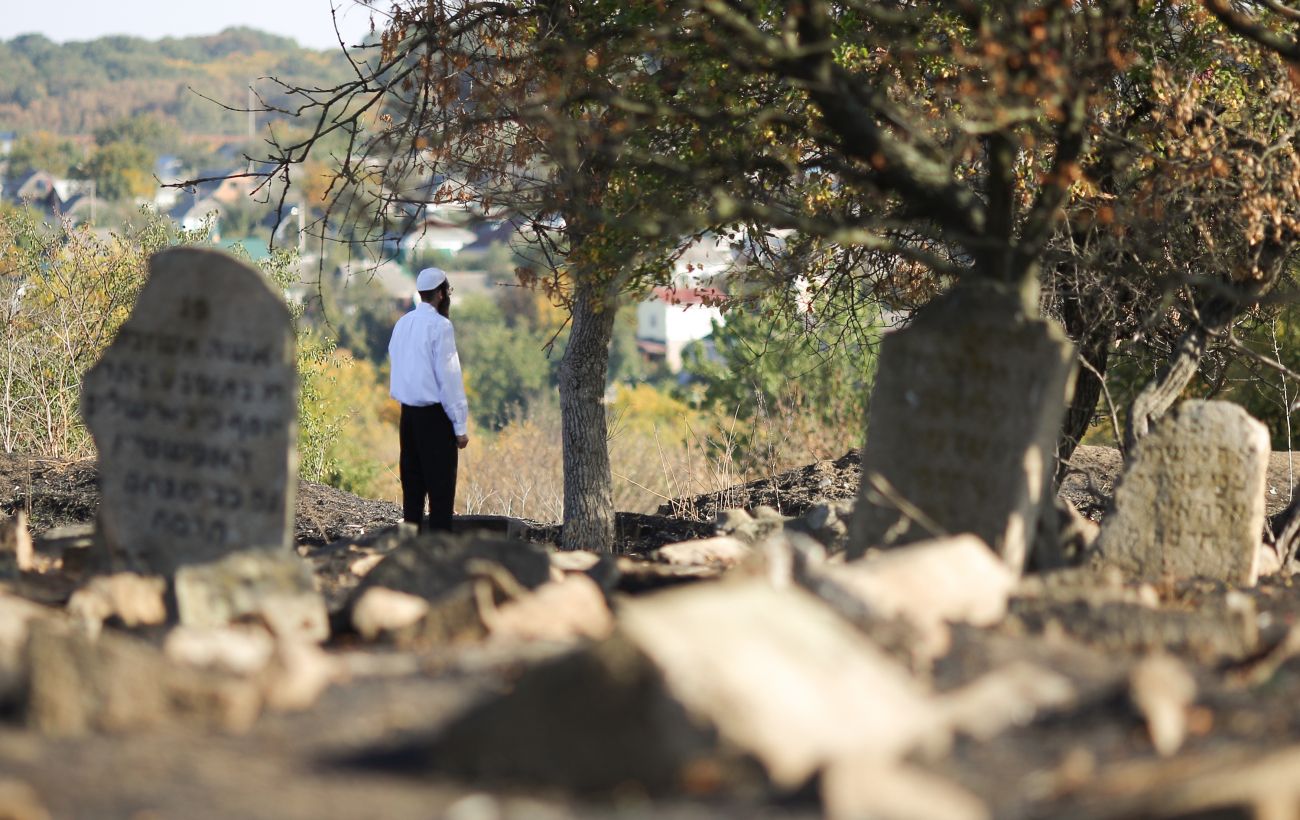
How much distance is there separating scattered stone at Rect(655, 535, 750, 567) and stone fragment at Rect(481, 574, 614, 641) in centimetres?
235

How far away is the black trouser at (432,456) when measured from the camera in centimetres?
915

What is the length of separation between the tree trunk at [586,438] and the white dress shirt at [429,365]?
6.91 feet

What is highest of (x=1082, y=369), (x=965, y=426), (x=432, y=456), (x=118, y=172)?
(x=118, y=172)

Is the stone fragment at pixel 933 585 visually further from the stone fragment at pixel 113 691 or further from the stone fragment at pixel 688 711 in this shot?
the stone fragment at pixel 113 691

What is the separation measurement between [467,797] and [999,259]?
4008 mm

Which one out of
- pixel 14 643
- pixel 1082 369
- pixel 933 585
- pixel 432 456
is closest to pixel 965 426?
pixel 933 585

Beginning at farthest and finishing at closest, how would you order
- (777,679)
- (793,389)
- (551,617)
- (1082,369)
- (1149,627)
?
Answer: (793,389)
(1082,369)
(551,617)
(1149,627)
(777,679)

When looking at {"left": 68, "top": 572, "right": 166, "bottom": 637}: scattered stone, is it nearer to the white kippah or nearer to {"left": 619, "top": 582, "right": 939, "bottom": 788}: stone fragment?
{"left": 619, "top": 582, "right": 939, "bottom": 788}: stone fragment

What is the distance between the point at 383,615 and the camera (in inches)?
220

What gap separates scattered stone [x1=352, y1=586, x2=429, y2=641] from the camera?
5531 millimetres

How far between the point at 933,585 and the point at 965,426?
4.55 ft

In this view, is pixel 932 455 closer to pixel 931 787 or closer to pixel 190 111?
pixel 931 787

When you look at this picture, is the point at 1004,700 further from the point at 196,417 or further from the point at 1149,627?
the point at 196,417

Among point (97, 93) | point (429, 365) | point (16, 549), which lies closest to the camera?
point (16, 549)
